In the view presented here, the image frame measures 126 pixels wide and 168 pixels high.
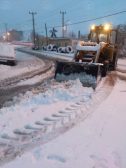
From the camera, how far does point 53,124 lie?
8539 mm

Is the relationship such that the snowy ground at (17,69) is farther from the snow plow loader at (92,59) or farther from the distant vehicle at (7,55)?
the snow plow loader at (92,59)

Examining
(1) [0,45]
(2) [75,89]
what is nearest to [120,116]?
(2) [75,89]

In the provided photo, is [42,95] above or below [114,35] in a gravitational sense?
below

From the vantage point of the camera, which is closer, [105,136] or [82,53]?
[105,136]

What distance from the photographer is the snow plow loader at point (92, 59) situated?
16.1m

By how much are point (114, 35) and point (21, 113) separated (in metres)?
11.8

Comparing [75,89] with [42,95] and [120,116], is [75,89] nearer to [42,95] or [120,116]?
[42,95]

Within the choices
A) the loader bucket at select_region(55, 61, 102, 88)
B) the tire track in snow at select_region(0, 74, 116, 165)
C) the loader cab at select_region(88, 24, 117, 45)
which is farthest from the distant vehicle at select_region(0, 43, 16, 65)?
the tire track in snow at select_region(0, 74, 116, 165)

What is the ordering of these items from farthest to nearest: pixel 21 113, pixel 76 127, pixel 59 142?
pixel 21 113 < pixel 76 127 < pixel 59 142

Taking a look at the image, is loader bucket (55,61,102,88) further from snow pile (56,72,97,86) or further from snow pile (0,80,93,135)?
snow pile (0,80,93,135)

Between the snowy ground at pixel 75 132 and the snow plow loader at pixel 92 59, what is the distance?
11.5 ft

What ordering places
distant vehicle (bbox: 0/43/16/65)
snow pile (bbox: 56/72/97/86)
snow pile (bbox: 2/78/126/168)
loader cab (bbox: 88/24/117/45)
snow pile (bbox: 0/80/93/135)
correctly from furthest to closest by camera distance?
distant vehicle (bbox: 0/43/16/65) → loader cab (bbox: 88/24/117/45) → snow pile (bbox: 56/72/97/86) → snow pile (bbox: 0/80/93/135) → snow pile (bbox: 2/78/126/168)

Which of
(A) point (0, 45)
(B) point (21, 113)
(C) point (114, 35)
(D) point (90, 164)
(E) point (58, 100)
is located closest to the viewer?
(D) point (90, 164)

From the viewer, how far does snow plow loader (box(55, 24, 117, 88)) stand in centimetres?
1608
